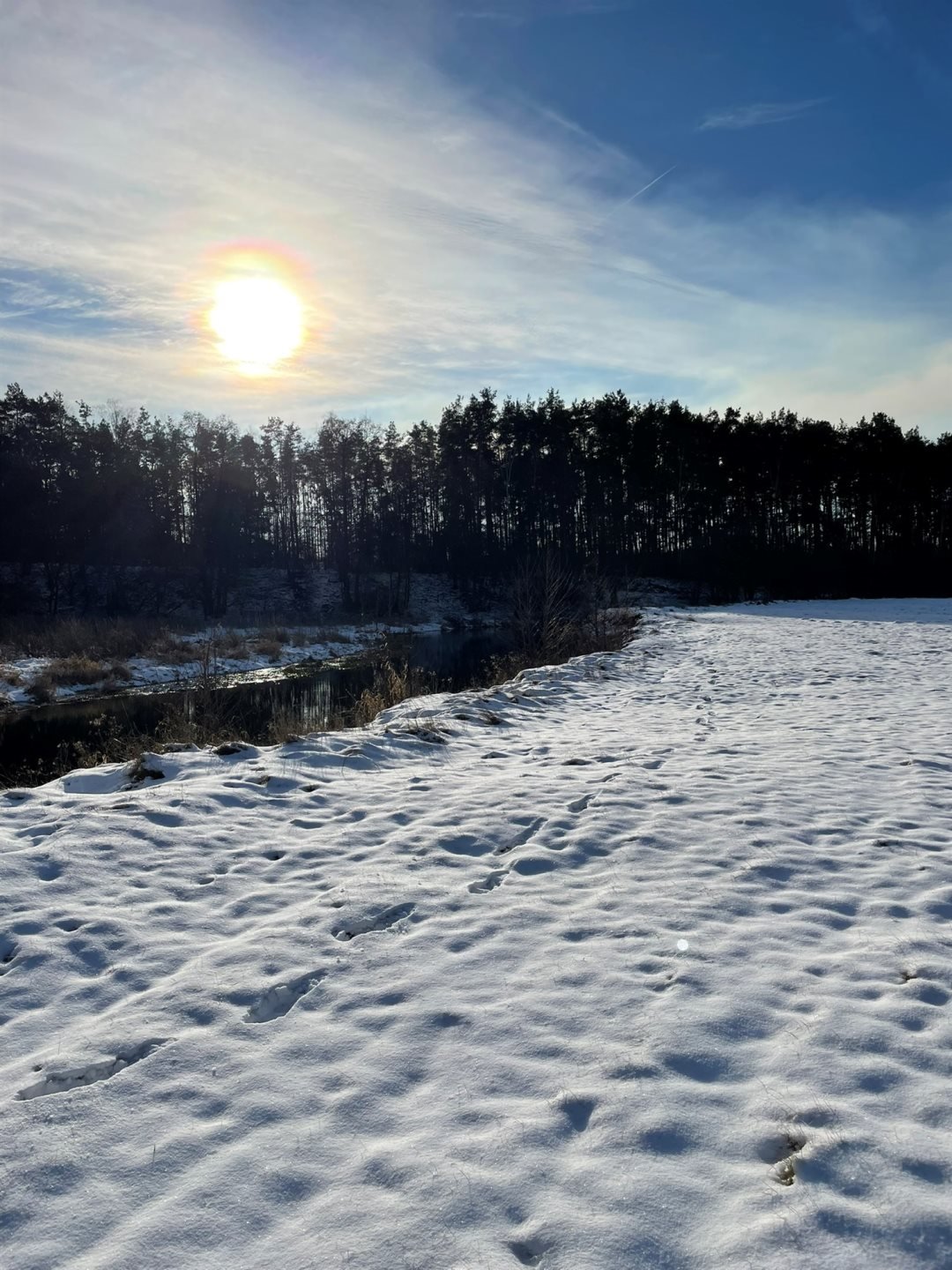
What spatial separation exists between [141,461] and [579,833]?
46.7 metres

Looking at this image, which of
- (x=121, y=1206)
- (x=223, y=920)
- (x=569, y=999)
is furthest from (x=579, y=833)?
(x=121, y=1206)

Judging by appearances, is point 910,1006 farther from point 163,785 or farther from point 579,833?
point 163,785

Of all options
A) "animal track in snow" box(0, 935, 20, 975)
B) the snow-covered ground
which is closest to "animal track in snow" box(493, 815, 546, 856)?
the snow-covered ground

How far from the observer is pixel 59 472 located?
40469 mm

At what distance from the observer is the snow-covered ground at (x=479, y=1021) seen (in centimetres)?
217

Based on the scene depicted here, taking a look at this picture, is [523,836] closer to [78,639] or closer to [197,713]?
[197,713]

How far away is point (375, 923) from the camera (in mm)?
4062

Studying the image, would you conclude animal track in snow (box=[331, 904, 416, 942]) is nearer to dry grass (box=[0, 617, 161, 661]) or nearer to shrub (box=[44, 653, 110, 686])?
shrub (box=[44, 653, 110, 686])

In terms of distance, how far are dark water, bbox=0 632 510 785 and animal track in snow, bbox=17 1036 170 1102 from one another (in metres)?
6.27

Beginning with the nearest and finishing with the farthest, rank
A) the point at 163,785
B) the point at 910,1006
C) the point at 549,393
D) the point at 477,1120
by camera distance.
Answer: the point at 477,1120 → the point at 910,1006 → the point at 163,785 → the point at 549,393

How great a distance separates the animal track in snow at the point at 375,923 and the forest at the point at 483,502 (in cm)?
3613

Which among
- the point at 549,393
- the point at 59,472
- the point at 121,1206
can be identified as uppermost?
the point at 549,393

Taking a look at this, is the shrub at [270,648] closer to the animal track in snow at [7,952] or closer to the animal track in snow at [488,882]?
the animal track in snow at [488,882]

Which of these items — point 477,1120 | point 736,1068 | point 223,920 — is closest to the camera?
point 477,1120
